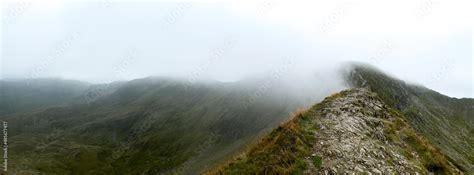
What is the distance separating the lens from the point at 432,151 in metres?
21.0

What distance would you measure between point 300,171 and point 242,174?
8.34 feet

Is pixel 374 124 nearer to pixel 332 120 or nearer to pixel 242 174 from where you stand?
pixel 332 120

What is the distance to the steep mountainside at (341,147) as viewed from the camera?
17.4m

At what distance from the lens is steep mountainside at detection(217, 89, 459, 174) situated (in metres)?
17.4

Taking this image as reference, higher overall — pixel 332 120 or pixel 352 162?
pixel 332 120

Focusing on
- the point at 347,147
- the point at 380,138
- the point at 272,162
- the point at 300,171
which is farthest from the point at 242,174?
the point at 380,138

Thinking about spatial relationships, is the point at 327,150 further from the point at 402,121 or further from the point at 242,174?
the point at 402,121

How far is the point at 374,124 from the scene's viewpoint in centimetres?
2178

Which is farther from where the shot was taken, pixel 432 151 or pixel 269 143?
pixel 432 151

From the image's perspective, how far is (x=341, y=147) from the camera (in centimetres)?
1855

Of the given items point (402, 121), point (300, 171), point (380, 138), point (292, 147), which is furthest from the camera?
point (402, 121)

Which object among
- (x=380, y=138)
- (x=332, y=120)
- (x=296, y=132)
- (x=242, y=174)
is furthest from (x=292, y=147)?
(x=380, y=138)

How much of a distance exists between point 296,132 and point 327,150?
1.64 meters

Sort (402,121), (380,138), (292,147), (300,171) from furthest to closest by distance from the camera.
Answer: (402,121)
(380,138)
(292,147)
(300,171)
